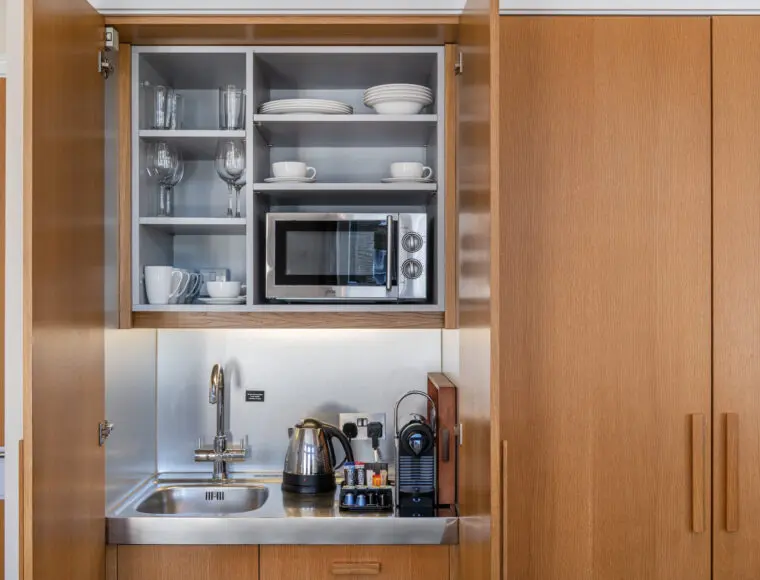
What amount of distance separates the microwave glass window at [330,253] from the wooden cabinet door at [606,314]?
0.42 metres

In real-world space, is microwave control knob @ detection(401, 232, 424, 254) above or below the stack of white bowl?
below

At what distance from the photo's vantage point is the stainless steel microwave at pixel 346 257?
1836 mm

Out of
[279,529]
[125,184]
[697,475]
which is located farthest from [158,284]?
[697,475]

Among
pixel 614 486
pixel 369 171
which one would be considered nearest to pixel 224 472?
pixel 369 171

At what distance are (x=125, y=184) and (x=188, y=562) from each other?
101cm

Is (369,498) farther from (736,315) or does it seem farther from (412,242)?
(736,315)

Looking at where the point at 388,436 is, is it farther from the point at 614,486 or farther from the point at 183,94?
the point at 183,94

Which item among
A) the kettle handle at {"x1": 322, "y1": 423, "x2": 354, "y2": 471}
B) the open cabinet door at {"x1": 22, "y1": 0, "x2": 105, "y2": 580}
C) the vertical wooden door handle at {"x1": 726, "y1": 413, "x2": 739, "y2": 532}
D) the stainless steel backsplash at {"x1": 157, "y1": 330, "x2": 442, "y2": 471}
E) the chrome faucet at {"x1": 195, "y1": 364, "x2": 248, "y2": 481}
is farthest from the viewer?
the stainless steel backsplash at {"x1": 157, "y1": 330, "x2": 442, "y2": 471}

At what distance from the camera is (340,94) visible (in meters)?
2.20

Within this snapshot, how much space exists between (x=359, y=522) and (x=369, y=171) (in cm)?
108

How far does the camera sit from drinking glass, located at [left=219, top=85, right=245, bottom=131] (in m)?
1.90

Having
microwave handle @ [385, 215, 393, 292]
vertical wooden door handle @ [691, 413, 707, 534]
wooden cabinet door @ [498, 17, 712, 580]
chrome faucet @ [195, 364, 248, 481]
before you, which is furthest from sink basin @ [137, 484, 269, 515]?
vertical wooden door handle @ [691, 413, 707, 534]

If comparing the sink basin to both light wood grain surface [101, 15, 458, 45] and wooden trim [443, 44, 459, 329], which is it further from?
light wood grain surface [101, 15, 458, 45]

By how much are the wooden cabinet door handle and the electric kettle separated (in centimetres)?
28
